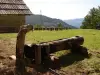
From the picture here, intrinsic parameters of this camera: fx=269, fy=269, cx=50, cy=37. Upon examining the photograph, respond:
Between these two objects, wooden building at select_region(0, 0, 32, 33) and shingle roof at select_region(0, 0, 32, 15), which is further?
wooden building at select_region(0, 0, 32, 33)

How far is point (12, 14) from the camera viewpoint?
24.1 metres

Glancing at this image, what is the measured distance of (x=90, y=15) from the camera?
94875 millimetres

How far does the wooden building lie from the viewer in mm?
24000

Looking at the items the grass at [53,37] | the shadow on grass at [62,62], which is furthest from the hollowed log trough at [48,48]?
the grass at [53,37]

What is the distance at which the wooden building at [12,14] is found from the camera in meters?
24.0

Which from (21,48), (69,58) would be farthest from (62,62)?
(21,48)

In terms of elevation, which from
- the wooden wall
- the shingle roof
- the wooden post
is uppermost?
the shingle roof

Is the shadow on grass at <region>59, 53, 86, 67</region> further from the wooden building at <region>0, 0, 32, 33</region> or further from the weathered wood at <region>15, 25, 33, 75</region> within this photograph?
the wooden building at <region>0, 0, 32, 33</region>

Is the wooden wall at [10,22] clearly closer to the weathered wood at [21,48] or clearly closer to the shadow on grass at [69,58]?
the shadow on grass at [69,58]

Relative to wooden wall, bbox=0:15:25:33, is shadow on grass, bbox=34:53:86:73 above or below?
below

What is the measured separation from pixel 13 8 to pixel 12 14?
0.64m

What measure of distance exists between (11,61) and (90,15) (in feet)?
280

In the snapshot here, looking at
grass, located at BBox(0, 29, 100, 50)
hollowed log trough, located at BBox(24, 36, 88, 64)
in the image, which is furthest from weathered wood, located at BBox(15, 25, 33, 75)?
grass, located at BBox(0, 29, 100, 50)

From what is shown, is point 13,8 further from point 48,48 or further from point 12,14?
point 48,48
